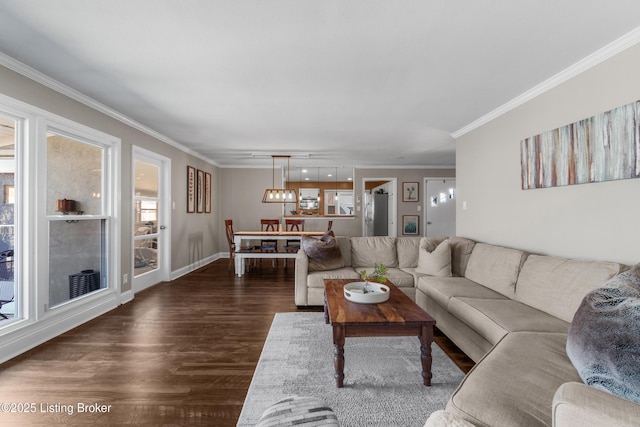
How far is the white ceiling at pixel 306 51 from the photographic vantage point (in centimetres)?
178

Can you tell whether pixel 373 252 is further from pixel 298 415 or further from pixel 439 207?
pixel 439 207

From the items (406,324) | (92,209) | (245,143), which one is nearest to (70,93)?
(92,209)

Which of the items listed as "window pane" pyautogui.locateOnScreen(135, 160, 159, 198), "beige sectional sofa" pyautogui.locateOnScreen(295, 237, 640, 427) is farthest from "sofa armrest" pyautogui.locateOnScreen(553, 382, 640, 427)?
"window pane" pyautogui.locateOnScreen(135, 160, 159, 198)

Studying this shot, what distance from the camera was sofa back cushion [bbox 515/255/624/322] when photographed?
6.48 feet

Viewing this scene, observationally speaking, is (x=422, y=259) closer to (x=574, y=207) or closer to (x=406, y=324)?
(x=574, y=207)

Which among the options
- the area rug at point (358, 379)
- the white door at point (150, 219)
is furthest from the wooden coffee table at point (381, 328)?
the white door at point (150, 219)

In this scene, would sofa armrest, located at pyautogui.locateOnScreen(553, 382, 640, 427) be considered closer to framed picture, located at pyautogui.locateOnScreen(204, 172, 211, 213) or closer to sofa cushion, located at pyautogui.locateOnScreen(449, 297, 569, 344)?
sofa cushion, located at pyautogui.locateOnScreen(449, 297, 569, 344)

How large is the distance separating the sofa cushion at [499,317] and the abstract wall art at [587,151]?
3.83ft

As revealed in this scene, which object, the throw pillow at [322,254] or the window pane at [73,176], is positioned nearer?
the window pane at [73,176]

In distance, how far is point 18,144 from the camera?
2.54 meters

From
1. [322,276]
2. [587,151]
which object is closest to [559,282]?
[587,151]

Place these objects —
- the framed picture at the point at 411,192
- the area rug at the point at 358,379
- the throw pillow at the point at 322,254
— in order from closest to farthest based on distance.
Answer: the area rug at the point at 358,379
the throw pillow at the point at 322,254
the framed picture at the point at 411,192

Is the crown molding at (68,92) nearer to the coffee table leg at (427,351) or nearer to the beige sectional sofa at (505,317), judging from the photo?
the beige sectional sofa at (505,317)

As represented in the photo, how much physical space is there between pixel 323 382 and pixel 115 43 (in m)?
2.85
